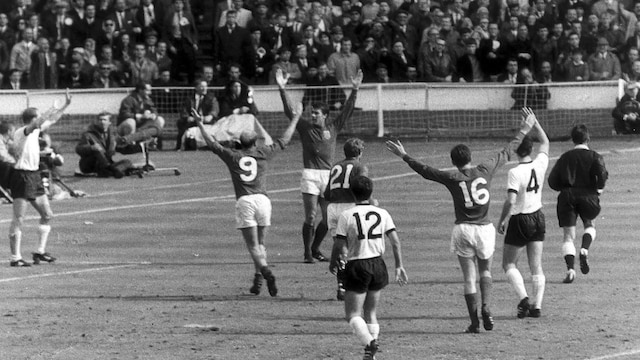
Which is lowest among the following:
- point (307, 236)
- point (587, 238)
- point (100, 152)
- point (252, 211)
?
point (307, 236)

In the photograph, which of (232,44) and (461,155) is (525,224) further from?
(232,44)

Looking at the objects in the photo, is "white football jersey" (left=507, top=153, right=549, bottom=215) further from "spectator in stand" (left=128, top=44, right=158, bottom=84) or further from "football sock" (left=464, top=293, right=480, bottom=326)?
"spectator in stand" (left=128, top=44, right=158, bottom=84)

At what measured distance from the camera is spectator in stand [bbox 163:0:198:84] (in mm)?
36719

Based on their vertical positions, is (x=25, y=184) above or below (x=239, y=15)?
below

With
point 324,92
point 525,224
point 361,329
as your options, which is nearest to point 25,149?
point 525,224

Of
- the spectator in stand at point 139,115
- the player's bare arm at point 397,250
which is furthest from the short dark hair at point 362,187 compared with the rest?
the spectator in stand at point 139,115

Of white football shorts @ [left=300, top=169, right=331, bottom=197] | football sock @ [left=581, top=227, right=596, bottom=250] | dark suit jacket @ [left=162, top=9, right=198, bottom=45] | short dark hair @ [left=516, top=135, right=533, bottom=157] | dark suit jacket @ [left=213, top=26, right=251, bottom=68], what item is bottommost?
football sock @ [left=581, top=227, right=596, bottom=250]

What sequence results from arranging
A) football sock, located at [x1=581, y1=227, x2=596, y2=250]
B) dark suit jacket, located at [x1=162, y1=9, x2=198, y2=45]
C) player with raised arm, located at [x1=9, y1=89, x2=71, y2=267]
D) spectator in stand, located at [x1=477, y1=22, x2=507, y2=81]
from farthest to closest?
dark suit jacket, located at [x1=162, y1=9, x2=198, y2=45]
spectator in stand, located at [x1=477, y1=22, x2=507, y2=81]
player with raised arm, located at [x1=9, y1=89, x2=71, y2=267]
football sock, located at [x1=581, y1=227, x2=596, y2=250]

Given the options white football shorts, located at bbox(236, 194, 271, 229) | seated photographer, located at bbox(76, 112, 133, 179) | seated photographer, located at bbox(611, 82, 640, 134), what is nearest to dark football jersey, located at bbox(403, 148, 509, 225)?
white football shorts, located at bbox(236, 194, 271, 229)

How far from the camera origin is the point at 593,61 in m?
35.1

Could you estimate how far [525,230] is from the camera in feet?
55.3

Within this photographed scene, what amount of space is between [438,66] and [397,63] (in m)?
1.04

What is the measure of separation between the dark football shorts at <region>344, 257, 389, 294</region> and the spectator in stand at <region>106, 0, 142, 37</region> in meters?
23.7

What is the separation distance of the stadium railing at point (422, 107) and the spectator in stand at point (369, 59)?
786 millimetres
